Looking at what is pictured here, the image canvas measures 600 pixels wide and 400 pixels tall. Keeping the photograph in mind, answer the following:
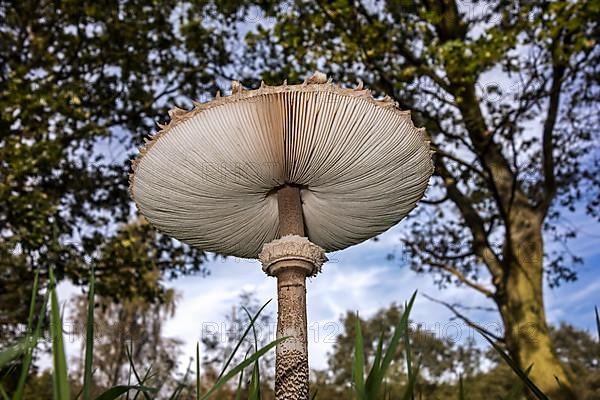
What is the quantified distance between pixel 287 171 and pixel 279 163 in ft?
0.36

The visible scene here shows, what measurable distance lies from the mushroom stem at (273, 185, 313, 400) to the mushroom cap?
0.35 metres

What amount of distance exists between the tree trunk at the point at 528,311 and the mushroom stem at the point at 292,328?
5767mm

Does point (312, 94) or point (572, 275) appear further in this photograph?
point (572, 275)

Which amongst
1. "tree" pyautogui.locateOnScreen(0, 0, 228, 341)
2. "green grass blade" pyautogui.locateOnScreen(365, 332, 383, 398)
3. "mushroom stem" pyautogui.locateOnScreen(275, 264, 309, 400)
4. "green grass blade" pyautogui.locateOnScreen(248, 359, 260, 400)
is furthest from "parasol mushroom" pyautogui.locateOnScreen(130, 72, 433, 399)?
"tree" pyautogui.locateOnScreen(0, 0, 228, 341)

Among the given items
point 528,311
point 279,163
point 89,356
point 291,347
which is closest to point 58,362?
point 89,356

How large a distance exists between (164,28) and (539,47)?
6.04m

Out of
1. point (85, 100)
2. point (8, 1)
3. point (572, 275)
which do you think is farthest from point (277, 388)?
point (572, 275)

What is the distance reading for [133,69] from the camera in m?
8.46

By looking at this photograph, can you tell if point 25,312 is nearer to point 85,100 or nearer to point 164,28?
point 85,100

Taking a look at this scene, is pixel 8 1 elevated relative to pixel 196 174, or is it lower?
elevated

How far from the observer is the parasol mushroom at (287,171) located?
2.09 metres

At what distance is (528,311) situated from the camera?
302 inches

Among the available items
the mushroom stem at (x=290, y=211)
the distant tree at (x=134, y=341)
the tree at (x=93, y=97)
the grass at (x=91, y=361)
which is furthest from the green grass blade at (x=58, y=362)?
the distant tree at (x=134, y=341)

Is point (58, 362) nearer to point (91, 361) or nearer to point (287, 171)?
point (91, 361)
